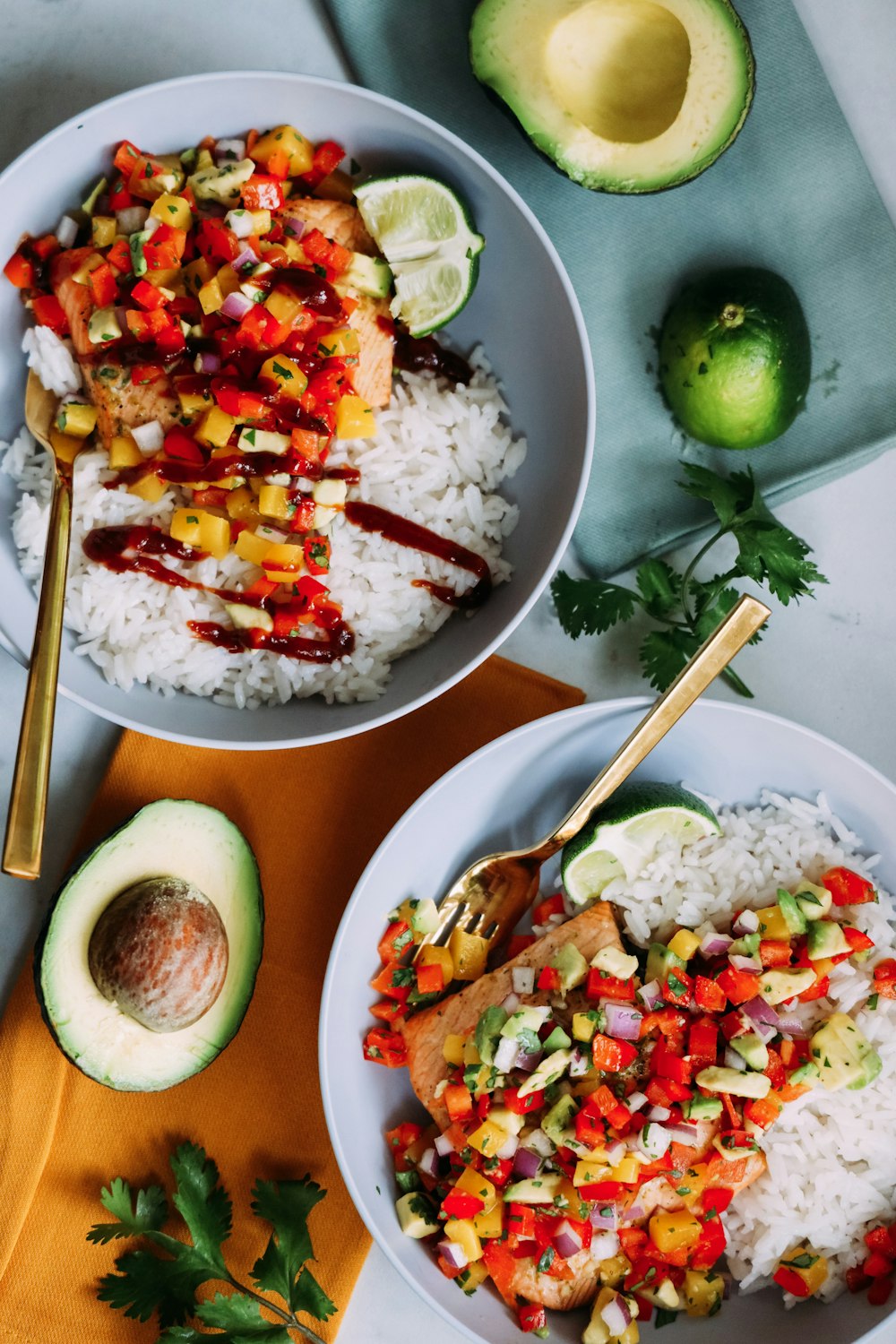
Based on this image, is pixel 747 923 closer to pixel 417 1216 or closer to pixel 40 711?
pixel 417 1216

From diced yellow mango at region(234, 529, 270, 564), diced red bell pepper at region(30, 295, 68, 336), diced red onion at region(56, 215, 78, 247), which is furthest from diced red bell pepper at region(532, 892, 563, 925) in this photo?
diced red onion at region(56, 215, 78, 247)

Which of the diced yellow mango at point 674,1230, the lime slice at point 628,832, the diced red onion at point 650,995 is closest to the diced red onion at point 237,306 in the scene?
the lime slice at point 628,832

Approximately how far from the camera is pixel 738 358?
235 centimetres

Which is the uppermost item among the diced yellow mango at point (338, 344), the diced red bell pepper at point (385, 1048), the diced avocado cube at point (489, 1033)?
the diced yellow mango at point (338, 344)

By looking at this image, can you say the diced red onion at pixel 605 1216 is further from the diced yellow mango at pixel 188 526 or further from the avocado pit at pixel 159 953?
the diced yellow mango at pixel 188 526

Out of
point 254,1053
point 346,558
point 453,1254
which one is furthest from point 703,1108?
point 346,558

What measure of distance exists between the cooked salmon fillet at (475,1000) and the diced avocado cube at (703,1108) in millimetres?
338

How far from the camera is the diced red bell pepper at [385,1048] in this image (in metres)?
2.46

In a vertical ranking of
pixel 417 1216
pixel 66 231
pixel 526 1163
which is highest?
pixel 66 231

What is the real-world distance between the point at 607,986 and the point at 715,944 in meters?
0.27

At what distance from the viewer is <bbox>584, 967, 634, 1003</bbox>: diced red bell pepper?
2.28 m

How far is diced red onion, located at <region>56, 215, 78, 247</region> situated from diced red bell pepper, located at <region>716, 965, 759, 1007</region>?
7.10ft

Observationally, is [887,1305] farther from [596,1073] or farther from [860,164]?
[860,164]

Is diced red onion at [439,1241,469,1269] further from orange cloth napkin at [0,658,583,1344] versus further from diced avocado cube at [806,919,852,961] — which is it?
diced avocado cube at [806,919,852,961]
